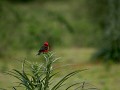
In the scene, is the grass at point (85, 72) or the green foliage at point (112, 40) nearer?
the grass at point (85, 72)

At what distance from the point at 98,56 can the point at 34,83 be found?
8.61m

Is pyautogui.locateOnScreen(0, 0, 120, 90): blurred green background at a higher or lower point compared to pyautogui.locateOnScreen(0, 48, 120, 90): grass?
higher

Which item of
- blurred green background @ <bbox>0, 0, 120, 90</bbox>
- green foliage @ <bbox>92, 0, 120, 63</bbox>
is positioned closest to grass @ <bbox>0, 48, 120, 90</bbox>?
blurred green background @ <bbox>0, 0, 120, 90</bbox>

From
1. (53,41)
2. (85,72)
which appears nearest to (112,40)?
(85,72)

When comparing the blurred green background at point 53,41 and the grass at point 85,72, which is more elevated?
the blurred green background at point 53,41

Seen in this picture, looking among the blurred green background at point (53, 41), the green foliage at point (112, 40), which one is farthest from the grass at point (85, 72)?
the green foliage at point (112, 40)

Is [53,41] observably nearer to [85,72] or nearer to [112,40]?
[112,40]

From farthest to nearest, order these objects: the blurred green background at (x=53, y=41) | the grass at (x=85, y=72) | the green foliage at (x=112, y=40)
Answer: the green foliage at (x=112, y=40)
the blurred green background at (x=53, y=41)
the grass at (x=85, y=72)

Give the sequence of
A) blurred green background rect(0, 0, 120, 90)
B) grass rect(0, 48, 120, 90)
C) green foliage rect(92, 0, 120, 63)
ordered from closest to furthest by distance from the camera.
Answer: grass rect(0, 48, 120, 90)
blurred green background rect(0, 0, 120, 90)
green foliage rect(92, 0, 120, 63)

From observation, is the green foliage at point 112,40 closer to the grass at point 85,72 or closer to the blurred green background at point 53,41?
the blurred green background at point 53,41

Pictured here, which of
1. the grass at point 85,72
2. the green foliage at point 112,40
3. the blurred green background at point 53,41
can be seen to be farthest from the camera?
the green foliage at point 112,40

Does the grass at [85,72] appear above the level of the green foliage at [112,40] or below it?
below

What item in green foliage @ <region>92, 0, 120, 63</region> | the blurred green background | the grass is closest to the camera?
the grass

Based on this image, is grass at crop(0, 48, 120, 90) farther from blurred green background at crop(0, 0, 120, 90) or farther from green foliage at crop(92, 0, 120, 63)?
green foliage at crop(92, 0, 120, 63)
